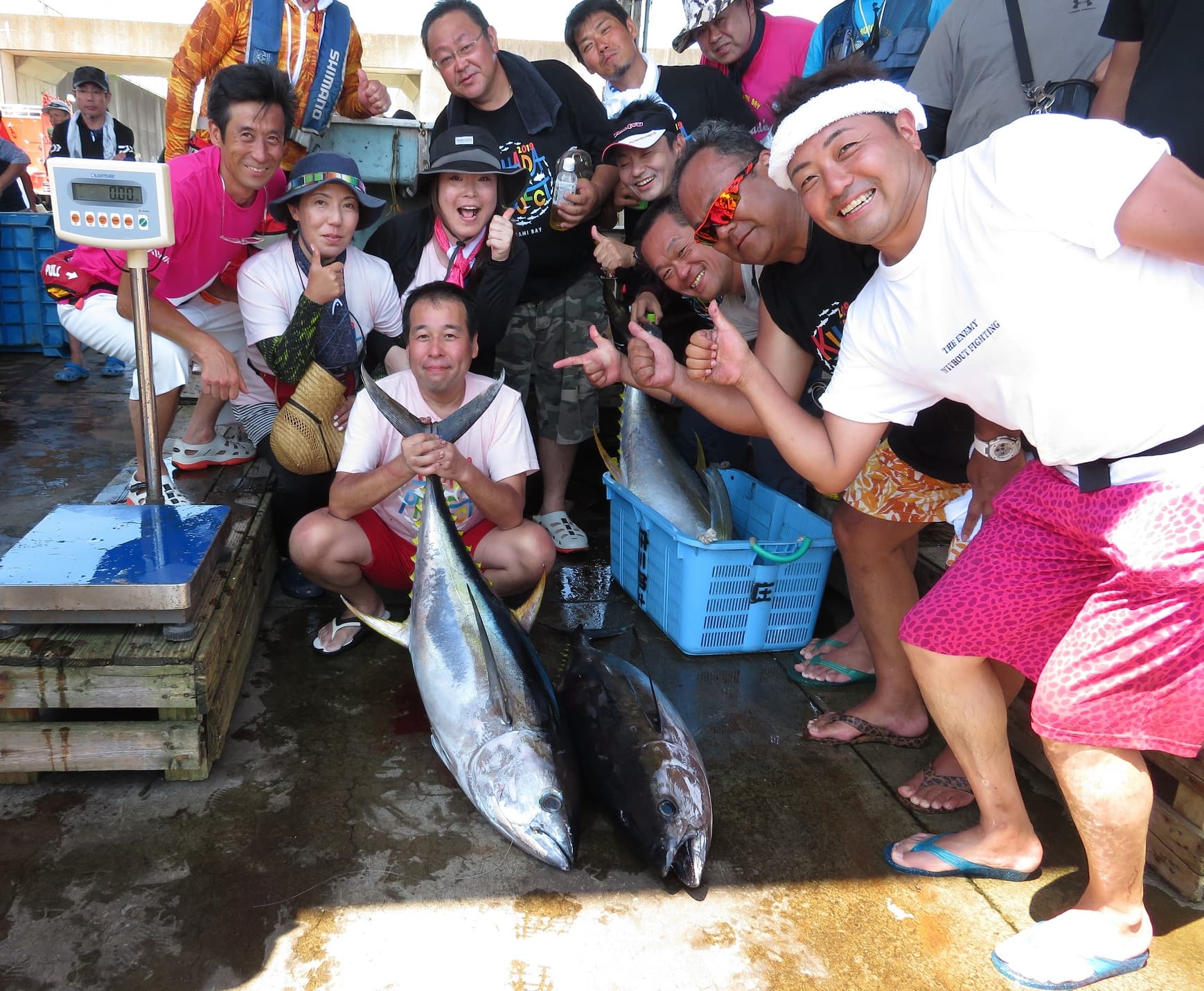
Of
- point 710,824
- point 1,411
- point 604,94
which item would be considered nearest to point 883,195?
point 710,824

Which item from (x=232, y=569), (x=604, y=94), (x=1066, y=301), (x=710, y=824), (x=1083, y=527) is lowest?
(x=710, y=824)

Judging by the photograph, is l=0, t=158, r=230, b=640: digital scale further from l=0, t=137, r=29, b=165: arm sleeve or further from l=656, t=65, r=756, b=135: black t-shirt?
l=0, t=137, r=29, b=165: arm sleeve

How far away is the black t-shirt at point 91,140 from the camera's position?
746 cm

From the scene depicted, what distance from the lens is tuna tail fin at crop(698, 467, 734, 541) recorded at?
10.5ft

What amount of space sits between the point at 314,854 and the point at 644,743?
0.83 metres

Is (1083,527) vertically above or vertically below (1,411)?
above

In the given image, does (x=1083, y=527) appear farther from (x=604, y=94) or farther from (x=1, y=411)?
(x=1, y=411)

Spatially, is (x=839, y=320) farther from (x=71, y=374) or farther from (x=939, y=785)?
(x=71, y=374)

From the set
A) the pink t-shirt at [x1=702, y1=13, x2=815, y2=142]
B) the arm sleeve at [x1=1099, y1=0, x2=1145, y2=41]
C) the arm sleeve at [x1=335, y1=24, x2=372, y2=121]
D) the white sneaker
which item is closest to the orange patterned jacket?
the arm sleeve at [x1=335, y1=24, x2=372, y2=121]

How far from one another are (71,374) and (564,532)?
453 cm

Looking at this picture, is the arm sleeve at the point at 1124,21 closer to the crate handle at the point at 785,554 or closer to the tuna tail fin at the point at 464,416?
the crate handle at the point at 785,554

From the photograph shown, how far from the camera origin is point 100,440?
5.04 meters

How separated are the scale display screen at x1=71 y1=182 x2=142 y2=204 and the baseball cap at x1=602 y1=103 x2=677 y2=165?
1890 mm

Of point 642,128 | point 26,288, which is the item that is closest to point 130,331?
point 642,128
